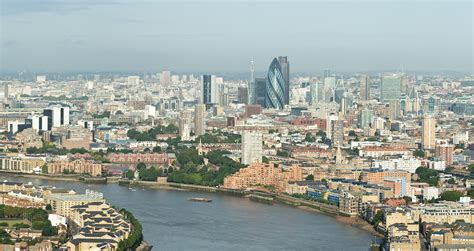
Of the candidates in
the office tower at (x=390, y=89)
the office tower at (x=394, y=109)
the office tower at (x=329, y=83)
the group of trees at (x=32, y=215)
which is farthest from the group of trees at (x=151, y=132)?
the office tower at (x=329, y=83)

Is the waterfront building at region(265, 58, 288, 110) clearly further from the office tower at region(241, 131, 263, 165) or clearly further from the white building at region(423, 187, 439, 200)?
the white building at region(423, 187, 439, 200)

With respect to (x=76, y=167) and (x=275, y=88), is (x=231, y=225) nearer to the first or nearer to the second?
(x=76, y=167)

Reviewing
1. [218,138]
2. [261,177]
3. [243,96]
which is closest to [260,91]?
[243,96]

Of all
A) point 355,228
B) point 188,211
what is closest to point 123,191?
point 188,211

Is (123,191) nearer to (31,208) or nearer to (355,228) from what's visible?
(31,208)

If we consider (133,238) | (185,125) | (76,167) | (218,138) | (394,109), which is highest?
(394,109)

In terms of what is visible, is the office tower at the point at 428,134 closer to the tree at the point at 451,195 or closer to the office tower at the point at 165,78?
the tree at the point at 451,195

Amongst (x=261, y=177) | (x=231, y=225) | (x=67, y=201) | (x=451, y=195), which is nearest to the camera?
(x=231, y=225)
